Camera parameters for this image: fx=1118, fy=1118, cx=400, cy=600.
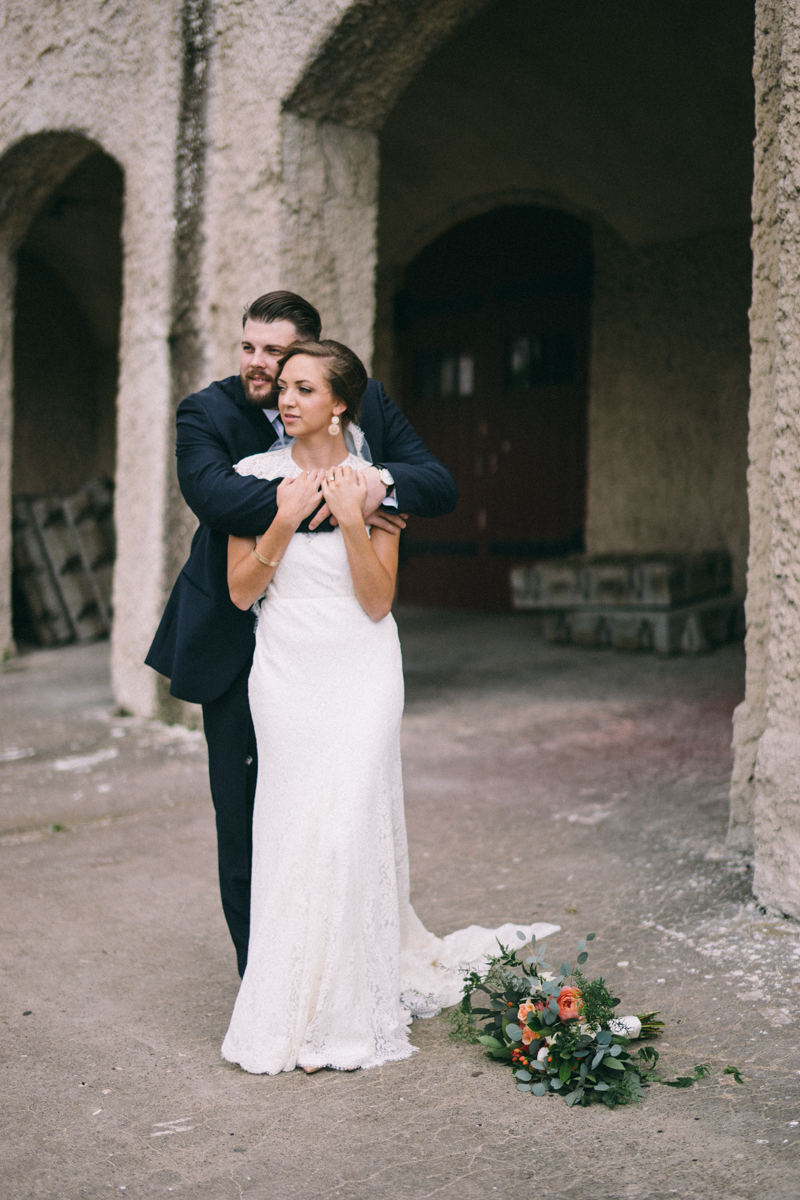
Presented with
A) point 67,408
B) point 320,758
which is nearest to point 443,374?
point 67,408

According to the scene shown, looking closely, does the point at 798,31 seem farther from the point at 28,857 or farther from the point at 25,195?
the point at 25,195

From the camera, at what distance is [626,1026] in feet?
7.80

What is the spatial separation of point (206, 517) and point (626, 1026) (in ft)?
4.63

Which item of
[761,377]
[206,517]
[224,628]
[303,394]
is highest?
[761,377]

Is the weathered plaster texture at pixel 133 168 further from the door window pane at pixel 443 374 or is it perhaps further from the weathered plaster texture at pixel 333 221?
the door window pane at pixel 443 374

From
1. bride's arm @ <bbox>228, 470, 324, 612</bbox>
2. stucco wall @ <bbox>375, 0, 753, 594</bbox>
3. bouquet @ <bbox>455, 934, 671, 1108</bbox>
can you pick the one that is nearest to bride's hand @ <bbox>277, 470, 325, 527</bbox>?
bride's arm @ <bbox>228, 470, 324, 612</bbox>

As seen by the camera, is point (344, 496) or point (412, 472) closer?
point (344, 496)

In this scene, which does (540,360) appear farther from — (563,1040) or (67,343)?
(563,1040)

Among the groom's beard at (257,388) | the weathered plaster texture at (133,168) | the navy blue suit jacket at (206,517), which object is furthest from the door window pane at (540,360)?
the groom's beard at (257,388)

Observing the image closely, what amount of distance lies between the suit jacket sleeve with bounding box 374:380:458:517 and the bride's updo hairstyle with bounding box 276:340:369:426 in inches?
7.6

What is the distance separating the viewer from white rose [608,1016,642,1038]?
2346mm

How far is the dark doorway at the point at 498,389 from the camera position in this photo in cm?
880

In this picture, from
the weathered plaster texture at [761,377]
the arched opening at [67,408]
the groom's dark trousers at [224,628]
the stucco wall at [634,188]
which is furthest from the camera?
the arched opening at [67,408]

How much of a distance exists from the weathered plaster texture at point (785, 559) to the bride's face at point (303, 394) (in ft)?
4.53
